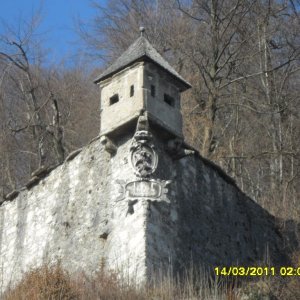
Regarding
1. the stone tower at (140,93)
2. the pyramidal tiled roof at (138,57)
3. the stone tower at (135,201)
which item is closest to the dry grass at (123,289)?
the stone tower at (135,201)

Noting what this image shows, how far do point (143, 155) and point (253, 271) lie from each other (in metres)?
2.95

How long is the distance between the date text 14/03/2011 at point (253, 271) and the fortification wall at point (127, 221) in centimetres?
18

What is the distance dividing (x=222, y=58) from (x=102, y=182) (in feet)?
27.3

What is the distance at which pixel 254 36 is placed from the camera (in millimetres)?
22453

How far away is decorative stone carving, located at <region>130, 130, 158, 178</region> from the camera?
560 inches

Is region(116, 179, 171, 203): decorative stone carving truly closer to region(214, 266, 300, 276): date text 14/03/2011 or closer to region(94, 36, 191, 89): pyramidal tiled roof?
region(214, 266, 300, 276): date text 14/03/2011

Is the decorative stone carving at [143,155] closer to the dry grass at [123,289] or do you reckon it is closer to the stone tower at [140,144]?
the stone tower at [140,144]

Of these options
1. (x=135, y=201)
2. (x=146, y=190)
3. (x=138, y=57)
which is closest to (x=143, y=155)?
(x=146, y=190)

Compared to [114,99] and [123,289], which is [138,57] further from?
[123,289]

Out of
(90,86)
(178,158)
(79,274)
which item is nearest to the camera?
(79,274)

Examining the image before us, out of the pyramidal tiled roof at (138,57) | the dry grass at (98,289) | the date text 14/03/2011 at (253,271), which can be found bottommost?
the dry grass at (98,289)

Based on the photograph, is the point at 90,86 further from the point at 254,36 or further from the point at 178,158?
the point at 178,158

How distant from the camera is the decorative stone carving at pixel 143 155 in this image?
14.2m

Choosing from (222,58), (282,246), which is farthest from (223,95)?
(282,246)
